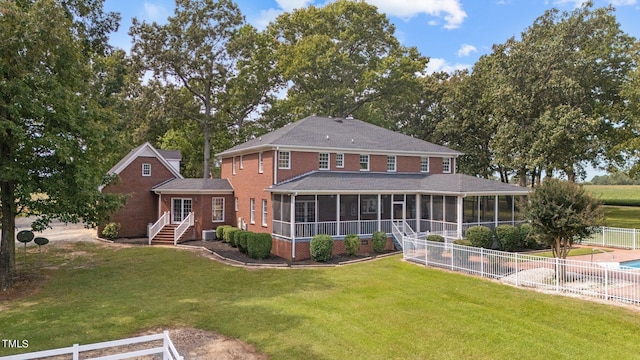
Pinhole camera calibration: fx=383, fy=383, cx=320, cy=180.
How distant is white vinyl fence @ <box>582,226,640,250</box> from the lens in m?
21.8

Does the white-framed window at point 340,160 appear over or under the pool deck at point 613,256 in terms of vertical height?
over

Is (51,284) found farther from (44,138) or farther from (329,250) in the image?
(329,250)

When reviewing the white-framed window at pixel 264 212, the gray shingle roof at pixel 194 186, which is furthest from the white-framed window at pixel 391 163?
the gray shingle roof at pixel 194 186

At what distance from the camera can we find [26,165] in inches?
589

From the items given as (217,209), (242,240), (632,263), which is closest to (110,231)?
(217,209)

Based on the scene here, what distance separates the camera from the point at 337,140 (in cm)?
2664

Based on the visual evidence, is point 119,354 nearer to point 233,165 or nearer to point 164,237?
point 164,237

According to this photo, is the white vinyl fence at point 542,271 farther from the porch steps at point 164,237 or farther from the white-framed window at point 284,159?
the porch steps at point 164,237

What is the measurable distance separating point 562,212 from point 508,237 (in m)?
8.01

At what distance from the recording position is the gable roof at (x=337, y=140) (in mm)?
24766

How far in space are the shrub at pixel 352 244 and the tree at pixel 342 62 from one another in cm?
2316

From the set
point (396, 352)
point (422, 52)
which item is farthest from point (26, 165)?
point (422, 52)

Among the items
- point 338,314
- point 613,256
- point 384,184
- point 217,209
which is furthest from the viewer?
point 217,209

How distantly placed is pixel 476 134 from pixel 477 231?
2585cm
